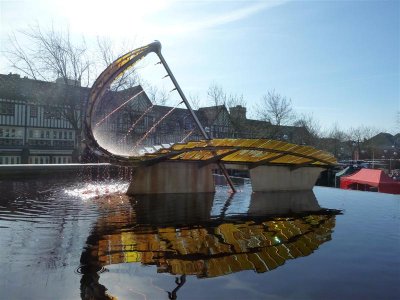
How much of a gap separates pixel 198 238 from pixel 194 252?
Result: 86 centimetres

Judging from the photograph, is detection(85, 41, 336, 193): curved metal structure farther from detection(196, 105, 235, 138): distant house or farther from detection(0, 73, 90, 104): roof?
detection(196, 105, 235, 138): distant house

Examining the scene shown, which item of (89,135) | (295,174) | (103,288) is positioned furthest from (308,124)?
(103,288)

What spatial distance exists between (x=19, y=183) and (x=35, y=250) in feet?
34.0

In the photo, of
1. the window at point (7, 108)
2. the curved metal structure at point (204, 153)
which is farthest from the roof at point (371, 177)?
the window at point (7, 108)

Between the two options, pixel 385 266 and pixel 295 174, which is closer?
pixel 385 266

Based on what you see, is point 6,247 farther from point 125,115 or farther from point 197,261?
point 125,115

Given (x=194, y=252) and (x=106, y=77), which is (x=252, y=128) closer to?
(x=106, y=77)

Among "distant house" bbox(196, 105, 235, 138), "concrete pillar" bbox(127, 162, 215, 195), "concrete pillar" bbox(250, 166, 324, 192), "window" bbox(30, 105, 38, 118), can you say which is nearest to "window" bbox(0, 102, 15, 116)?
"window" bbox(30, 105, 38, 118)

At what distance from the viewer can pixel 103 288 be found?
387cm

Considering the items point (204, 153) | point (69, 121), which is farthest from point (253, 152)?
point (69, 121)

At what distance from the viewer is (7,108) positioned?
36.6m

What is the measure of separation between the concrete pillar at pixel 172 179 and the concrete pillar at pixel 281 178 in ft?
5.47

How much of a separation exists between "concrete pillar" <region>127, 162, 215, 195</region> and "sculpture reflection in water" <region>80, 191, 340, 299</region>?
5.93 ft

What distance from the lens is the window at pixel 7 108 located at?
36.4 metres
